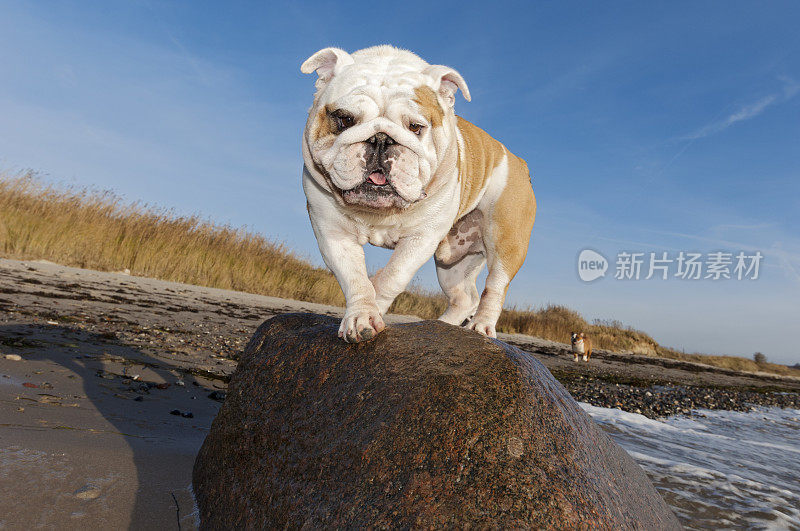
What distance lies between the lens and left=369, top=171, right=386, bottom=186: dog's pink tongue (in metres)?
2.85

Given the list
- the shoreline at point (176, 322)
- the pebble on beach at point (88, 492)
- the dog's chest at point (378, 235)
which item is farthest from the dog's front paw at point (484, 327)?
the pebble on beach at point (88, 492)

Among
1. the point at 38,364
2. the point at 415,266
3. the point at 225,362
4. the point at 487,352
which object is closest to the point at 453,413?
the point at 487,352

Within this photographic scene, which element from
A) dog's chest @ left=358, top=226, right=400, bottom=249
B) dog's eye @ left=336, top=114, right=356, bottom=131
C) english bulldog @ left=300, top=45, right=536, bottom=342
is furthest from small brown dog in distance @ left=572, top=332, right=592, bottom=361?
dog's eye @ left=336, top=114, right=356, bottom=131

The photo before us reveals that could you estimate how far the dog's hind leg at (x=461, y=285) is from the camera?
15.9 ft

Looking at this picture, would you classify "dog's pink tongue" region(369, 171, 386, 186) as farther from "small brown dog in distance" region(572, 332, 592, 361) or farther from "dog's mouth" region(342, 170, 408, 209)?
"small brown dog in distance" region(572, 332, 592, 361)

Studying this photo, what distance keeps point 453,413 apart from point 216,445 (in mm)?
1343

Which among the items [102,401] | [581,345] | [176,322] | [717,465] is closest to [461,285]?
[717,465]

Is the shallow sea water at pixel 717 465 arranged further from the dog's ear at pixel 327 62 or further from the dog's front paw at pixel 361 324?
the dog's ear at pixel 327 62

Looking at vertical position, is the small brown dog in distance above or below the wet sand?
above

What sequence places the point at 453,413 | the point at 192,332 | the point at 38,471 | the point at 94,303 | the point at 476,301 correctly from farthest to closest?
the point at 94,303
the point at 192,332
the point at 476,301
the point at 38,471
the point at 453,413

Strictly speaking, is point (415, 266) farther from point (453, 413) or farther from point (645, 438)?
point (645, 438)

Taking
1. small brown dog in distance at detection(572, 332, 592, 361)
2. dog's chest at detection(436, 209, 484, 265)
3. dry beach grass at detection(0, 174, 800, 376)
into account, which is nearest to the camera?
dog's chest at detection(436, 209, 484, 265)

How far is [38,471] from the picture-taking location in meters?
2.28

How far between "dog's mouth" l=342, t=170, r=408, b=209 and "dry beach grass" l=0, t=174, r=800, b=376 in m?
11.1
